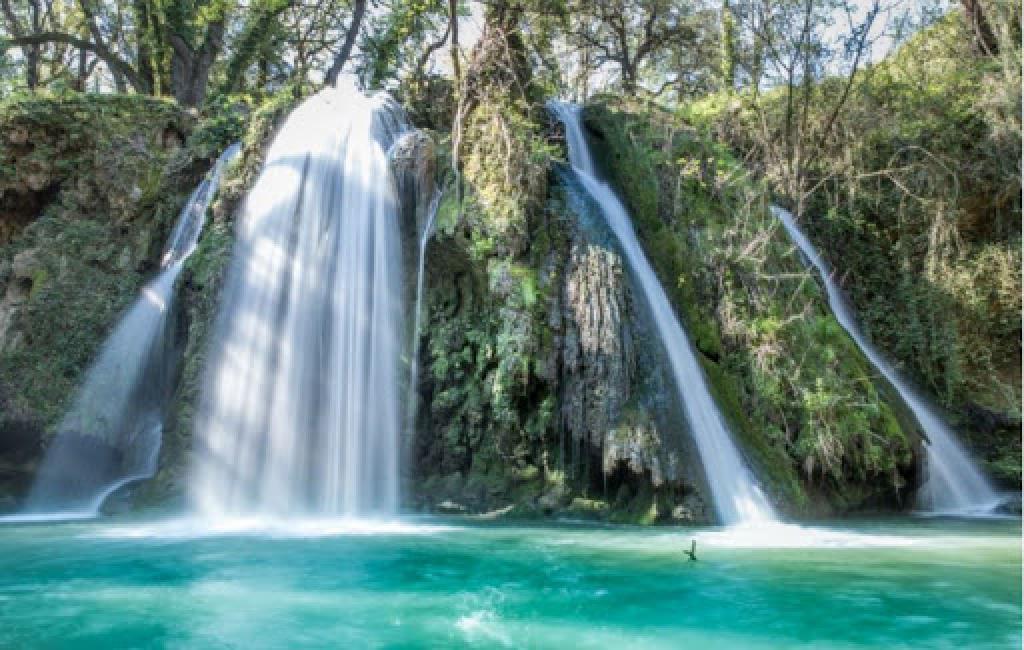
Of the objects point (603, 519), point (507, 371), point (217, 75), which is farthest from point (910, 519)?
point (217, 75)

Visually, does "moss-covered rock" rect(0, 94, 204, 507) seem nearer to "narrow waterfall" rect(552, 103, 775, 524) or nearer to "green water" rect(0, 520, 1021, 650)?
"green water" rect(0, 520, 1021, 650)

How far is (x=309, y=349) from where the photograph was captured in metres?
9.66

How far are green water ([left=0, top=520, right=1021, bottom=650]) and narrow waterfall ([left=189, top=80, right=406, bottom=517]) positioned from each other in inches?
60.0

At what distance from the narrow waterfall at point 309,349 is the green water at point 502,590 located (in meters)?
1.52

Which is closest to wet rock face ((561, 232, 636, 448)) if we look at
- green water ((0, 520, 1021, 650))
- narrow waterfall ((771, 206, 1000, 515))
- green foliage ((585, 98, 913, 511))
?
green foliage ((585, 98, 913, 511))

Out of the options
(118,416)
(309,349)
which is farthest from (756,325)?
(118,416)

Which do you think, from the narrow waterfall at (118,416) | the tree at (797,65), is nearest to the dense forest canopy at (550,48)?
the tree at (797,65)

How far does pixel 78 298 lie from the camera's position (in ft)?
39.6

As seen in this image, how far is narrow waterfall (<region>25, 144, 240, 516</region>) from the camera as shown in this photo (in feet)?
33.7

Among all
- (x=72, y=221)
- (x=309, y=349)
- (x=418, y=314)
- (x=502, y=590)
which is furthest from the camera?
(x=72, y=221)

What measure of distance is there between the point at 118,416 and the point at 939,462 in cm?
1079

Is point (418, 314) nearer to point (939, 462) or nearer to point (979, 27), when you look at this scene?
point (939, 462)

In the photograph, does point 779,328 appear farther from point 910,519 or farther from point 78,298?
point 78,298

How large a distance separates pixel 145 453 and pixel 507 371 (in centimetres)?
497
